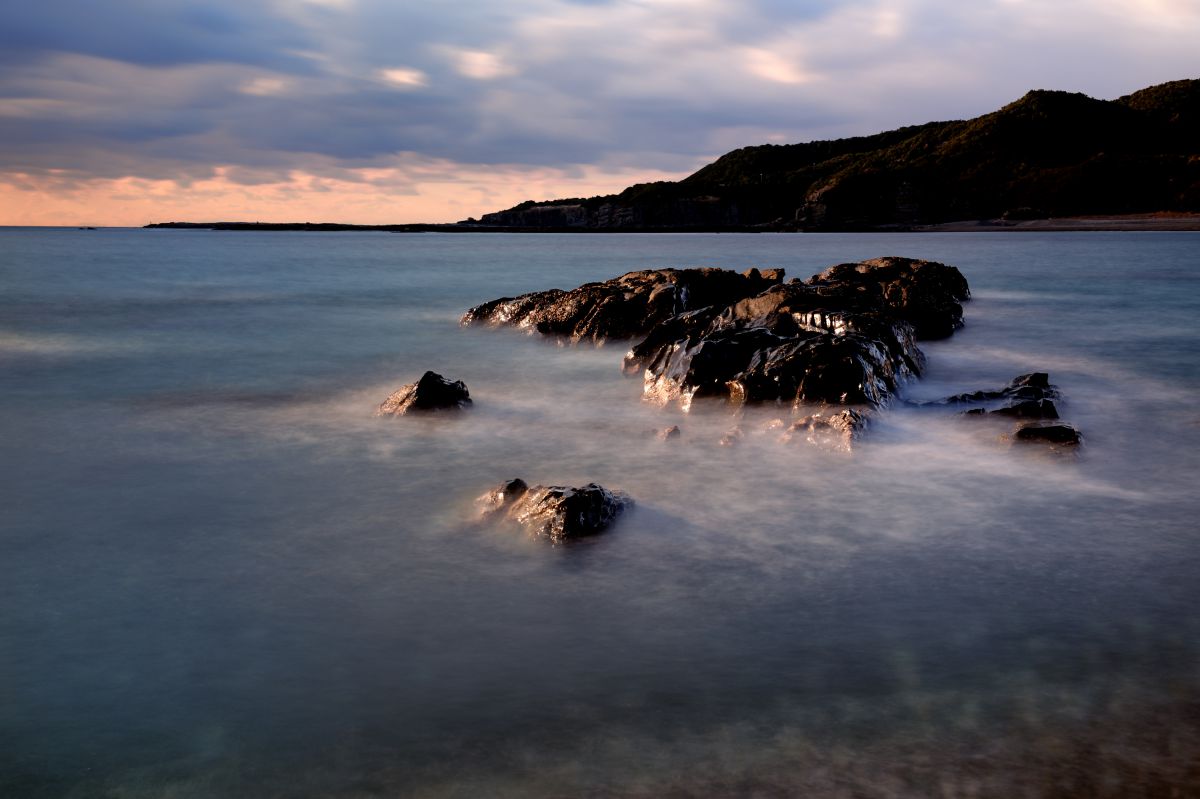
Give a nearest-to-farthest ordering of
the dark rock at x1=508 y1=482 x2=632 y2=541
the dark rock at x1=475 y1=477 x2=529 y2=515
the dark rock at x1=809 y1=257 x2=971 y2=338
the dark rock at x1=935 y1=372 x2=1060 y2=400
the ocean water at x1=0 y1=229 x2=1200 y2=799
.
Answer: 1. the ocean water at x1=0 y1=229 x2=1200 y2=799
2. the dark rock at x1=508 y1=482 x2=632 y2=541
3. the dark rock at x1=475 y1=477 x2=529 y2=515
4. the dark rock at x1=935 y1=372 x2=1060 y2=400
5. the dark rock at x1=809 y1=257 x2=971 y2=338

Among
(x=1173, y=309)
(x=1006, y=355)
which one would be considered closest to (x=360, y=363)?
(x=1006, y=355)

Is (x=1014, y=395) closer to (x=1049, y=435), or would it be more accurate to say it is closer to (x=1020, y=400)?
(x=1020, y=400)

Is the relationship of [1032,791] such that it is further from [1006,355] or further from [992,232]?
[992,232]

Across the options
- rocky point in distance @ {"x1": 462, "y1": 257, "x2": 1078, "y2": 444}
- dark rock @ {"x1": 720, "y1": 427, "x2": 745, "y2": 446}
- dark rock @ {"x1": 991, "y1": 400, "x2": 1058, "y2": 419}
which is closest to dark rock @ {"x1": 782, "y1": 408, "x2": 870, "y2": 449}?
rocky point in distance @ {"x1": 462, "y1": 257, "x2": 1078, "y2": 444}

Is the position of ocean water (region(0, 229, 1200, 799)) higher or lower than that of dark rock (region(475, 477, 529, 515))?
lower

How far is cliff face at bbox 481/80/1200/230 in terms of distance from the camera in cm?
11169

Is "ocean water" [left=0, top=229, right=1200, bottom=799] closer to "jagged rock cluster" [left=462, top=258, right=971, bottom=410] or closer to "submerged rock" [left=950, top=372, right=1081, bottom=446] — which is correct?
"submerged rock" [left=950, top=372, right=1081, bottom=446]

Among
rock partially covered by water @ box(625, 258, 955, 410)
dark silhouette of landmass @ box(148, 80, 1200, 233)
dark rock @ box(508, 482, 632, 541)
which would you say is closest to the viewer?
dark rock @ box(508, 482, 632, 541)

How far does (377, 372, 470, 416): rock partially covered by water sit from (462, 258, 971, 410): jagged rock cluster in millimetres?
2753

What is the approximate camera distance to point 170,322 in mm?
24797

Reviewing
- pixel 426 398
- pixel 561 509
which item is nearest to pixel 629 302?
pixel 426 398

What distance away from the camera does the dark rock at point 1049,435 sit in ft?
30.8

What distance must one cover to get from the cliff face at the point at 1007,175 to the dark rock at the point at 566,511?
4776 inches

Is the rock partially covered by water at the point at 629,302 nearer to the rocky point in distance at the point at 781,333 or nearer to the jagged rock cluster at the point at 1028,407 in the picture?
the rocky point in distance at the point at 781,333
